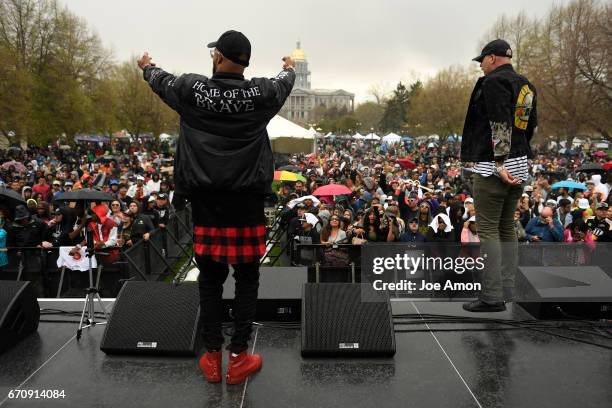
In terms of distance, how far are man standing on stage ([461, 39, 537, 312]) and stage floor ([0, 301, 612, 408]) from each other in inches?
20.6

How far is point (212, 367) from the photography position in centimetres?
321

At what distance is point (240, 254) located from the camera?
10.5 feet

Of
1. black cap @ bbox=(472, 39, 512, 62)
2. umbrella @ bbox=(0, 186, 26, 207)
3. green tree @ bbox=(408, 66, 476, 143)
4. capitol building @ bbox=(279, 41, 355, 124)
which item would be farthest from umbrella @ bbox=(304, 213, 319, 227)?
capitol building @ bbox=(279, 41, 355, 124)

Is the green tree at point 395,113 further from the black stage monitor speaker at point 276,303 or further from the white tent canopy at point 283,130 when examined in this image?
the black stage monitor speaker at point 276,303

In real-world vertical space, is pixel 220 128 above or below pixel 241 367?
above

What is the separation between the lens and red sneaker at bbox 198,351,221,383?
10.5 feet

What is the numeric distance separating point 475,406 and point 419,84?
281 ft

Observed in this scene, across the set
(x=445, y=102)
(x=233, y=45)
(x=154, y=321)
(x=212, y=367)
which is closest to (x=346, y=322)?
(x=212, y=367)

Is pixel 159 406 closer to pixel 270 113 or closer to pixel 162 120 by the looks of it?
pixel 270 113

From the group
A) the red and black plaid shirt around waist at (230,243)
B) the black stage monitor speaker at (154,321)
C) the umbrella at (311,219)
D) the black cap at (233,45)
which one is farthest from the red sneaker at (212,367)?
the umbrella at (311,219)

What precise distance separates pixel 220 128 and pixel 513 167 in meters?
2.29

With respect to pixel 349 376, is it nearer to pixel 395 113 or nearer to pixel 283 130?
pixel 283 130

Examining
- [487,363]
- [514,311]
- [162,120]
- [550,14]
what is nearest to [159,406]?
[487,363]

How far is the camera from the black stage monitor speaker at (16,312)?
3.65 metres
